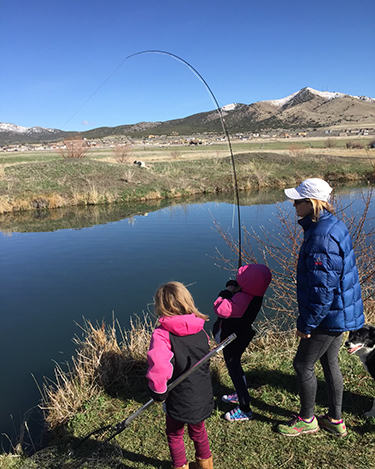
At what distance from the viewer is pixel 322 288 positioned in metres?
2.35

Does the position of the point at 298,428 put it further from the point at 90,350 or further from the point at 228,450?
the point at 90,350

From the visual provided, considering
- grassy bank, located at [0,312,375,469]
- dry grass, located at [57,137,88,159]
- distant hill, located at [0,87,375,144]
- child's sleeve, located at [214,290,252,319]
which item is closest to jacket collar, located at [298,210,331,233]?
child's sleeve, located at [214,290,252,319]

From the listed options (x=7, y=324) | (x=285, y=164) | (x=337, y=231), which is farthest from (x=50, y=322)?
(x=285, y=164)

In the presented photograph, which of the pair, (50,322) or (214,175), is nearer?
(50,322)

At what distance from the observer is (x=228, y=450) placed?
293cm

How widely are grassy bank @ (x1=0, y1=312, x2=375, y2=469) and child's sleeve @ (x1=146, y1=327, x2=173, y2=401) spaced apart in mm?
1017

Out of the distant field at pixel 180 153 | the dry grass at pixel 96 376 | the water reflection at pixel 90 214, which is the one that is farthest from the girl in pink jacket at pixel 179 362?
the distant field at pixel 180 153

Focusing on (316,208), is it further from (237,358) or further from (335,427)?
(335,427)

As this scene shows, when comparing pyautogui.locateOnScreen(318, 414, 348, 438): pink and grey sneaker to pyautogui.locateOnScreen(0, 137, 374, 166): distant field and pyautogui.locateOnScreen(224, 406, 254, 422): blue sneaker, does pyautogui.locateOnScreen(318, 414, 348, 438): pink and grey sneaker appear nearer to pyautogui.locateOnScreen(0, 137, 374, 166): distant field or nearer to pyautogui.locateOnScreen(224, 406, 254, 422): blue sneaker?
pyautogui.locateOnScreen(224, 406, 254, 422): blue sneaker

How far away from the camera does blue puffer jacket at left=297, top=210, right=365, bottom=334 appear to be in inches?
92.2

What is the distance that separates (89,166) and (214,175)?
9.51 m

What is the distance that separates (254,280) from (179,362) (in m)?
0.79

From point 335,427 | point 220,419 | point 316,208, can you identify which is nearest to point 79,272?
point 220,419

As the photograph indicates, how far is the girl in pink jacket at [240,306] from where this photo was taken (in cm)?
269
